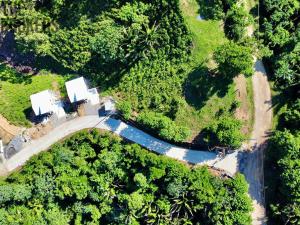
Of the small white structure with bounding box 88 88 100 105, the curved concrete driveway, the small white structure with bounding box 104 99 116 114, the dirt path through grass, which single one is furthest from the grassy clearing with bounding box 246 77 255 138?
the small white structure with bounding box 88 88 100 105

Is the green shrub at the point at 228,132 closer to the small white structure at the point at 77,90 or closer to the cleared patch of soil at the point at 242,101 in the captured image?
the cleared patch of soil at the point at 242,101

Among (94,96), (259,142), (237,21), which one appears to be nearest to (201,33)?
(237,21)

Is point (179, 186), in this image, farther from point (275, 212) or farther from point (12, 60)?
point (12, 60)

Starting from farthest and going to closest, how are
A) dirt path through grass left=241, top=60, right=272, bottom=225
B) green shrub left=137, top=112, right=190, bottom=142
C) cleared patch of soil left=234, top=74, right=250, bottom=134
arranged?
dirt path through grass left=241, top=60, right=272, bottom=225 < cleared patch of soil left=234, top=74, right=250, bottom=134 < green shrub left=137, top=112, right=190, bottom=142

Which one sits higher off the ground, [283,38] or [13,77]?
[283,38]

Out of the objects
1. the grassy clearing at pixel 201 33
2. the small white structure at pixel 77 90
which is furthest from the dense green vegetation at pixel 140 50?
the small white structure at pixel 77 90

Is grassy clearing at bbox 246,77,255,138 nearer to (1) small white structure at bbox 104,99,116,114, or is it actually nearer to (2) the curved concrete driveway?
(2) the curved concrete driveway

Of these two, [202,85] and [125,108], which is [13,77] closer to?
[125,108]
